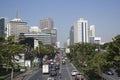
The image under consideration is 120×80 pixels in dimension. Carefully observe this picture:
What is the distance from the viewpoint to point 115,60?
35438mm

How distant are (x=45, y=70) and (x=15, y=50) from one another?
10.4 m

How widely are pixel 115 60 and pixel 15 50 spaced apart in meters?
33.3

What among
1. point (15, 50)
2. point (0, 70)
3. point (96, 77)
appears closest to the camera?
point (96, 77)

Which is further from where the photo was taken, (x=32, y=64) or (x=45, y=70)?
(x=32, y=64)

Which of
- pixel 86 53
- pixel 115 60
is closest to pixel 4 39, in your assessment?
pixel 115 60

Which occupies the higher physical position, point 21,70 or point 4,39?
point 4,39

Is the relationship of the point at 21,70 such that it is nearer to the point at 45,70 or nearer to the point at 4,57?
the point at 45,70

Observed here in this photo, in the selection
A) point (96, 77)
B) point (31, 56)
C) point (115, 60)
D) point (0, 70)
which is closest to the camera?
point (115, 60)

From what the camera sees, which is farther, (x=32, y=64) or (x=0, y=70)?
(x=32, y=64)

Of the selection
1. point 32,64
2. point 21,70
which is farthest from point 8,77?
point 32,64

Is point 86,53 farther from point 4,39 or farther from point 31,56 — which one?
point 4,39

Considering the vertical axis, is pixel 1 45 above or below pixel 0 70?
above

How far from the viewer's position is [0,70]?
69.4 metres

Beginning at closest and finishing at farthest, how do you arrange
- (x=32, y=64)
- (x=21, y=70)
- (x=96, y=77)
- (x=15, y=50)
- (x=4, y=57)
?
(x=96, y=77), (x=4, y=57), (x=15, y=50), (x=21, y=70), (x=32, y=64)
